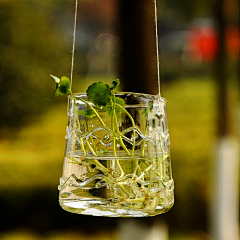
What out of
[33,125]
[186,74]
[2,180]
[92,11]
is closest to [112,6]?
[92,11]

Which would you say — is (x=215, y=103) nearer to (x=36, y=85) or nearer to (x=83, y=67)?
(x=83, y=67)

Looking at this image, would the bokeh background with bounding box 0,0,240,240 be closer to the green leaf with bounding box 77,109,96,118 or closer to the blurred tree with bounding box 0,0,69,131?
the blurred tree with bounding box 0,0,69,131

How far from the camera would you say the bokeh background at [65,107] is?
820 millimetres

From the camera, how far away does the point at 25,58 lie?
85 cm

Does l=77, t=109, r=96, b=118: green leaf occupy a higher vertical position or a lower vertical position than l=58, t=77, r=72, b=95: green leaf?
lower

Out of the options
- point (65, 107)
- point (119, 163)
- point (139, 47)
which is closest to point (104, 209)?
point (119, 163)

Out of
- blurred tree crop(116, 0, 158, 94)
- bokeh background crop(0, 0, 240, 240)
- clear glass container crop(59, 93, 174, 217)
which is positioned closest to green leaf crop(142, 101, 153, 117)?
clear glass container crop(59, 93, 174, 217)

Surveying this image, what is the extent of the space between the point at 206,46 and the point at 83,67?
41cm

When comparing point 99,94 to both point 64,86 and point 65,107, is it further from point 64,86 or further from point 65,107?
point 65,107

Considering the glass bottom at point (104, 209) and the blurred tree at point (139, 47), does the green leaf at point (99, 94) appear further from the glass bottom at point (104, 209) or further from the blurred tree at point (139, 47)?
the blurred tree at point (139, 47)

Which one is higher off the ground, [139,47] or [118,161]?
[139,47]

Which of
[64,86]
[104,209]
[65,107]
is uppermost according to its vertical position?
[65,107]

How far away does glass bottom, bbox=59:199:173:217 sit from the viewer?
9.7 inches

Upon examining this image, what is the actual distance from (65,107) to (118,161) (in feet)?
2.09
